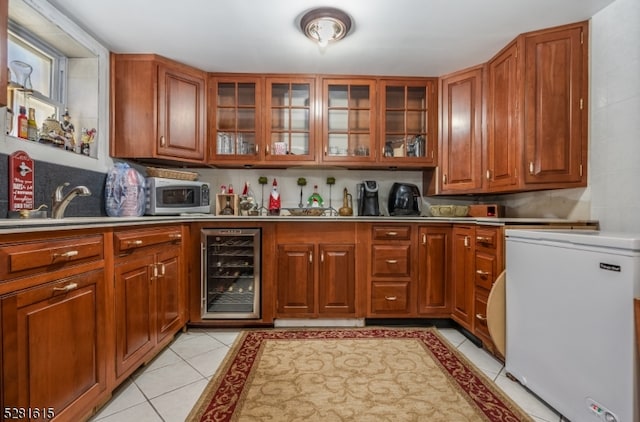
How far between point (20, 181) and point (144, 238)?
0.66m

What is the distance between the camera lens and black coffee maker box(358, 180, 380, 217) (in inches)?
107

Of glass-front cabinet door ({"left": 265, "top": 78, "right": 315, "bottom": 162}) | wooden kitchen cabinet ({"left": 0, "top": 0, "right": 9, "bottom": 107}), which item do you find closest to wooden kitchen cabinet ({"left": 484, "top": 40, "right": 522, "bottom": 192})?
glass-front cabinet door ({"left": 265, "top": 78, "right": 315, "bottom": 162})

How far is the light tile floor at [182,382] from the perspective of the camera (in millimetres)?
1395

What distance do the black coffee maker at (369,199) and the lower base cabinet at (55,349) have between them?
2.00 m

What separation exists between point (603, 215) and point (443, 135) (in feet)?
4.21

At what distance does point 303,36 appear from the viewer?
6.68 ft

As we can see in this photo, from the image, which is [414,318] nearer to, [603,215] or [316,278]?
[316,278]

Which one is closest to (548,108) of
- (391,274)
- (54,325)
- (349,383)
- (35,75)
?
(391,274)

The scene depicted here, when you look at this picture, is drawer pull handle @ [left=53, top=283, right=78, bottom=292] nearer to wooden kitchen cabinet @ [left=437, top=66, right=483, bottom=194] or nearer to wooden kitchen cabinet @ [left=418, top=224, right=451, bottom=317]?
wooden kitchen cabinet @ [left=418, top=224, right=451, bottom=317]

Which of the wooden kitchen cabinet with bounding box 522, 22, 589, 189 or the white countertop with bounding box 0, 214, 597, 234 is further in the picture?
the wooden kitchen cabinet with bounding box 522, 22, 589, 189

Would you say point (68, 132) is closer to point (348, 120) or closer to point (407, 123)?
point (348, 120)

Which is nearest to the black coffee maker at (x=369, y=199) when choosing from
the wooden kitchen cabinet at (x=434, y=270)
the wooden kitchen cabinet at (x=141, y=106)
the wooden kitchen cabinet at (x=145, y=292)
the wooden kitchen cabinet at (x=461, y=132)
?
the wooden kitchen cabinet at (x=434, y=270)

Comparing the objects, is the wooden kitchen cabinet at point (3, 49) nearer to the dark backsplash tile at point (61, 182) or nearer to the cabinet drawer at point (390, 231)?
the dark backsplash tile at point (61, 182)

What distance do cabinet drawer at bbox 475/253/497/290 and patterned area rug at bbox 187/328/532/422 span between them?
51 cm
